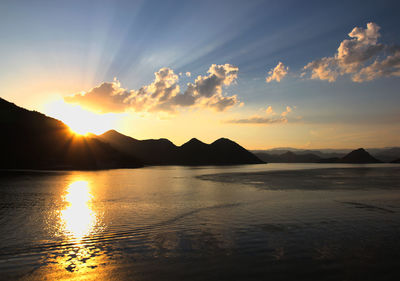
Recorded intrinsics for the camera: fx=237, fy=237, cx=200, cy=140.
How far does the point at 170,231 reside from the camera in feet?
63.4

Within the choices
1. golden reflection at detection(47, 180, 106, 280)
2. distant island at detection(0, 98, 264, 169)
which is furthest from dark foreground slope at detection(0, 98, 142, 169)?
golden reflection at detection(47, 180, 106, 280)

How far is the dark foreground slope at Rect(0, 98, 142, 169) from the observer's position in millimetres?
148562

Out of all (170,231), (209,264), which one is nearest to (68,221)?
(170,231)

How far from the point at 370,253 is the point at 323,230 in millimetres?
5373

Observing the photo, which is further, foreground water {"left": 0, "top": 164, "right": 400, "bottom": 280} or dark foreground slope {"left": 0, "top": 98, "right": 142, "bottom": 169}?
dark foreground slope {"left": 0, "top": 98, "right": 142, "bottom": 169}

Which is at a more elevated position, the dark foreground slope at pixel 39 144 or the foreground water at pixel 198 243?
the dark foreground slope at pixel 39 144

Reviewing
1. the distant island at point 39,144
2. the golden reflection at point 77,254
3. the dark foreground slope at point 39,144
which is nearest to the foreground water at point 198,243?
the golden reflection at point 77,254

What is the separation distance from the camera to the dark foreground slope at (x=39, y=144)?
14856 cm

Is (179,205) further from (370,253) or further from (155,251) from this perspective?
(370,253)

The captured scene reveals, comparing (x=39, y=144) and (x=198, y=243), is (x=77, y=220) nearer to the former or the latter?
(x=198, y=243)

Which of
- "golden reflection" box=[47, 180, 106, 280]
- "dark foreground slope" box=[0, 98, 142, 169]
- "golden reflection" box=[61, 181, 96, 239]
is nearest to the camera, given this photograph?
"golden reflection" box=[47, 180, 106, 280]

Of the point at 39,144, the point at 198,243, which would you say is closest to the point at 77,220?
the point at 198,243

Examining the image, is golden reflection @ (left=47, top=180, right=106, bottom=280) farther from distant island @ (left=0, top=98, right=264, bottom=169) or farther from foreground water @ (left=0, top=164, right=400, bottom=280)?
distant island @ (left=0, top=98, right=264, bottom=169)

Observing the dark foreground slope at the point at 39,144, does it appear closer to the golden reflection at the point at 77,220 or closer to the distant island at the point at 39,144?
the distant island at the point at 39,144
